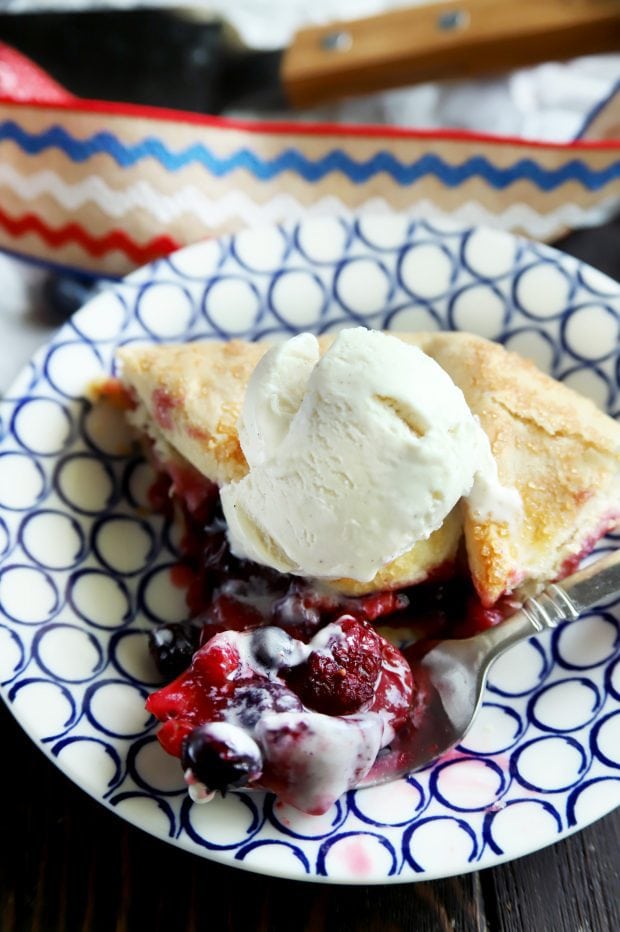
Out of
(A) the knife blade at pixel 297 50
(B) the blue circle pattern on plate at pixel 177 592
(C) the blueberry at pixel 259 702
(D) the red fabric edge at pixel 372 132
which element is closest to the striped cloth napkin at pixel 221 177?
(D) the red fabric edge at pixel 372 132

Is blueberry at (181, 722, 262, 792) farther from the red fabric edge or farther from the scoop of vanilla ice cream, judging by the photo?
the red fabric edge

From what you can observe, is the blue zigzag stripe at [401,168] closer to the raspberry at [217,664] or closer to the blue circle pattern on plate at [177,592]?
the blue circle pattern on plate at [177,592]

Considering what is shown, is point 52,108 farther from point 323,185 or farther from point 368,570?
point 368,570

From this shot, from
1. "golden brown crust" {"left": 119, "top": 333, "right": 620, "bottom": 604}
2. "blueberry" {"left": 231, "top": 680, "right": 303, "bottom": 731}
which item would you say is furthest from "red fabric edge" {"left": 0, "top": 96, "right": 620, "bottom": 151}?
"blueberry" {"left": 231, "top": 680, "right": 303, "bottom": 731}

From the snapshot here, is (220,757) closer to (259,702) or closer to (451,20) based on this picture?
(259,702)

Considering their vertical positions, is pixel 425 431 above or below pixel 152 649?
above

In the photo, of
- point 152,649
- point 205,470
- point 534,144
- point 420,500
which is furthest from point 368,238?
point 152,649

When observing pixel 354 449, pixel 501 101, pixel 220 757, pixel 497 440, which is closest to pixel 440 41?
pixel 501 101
